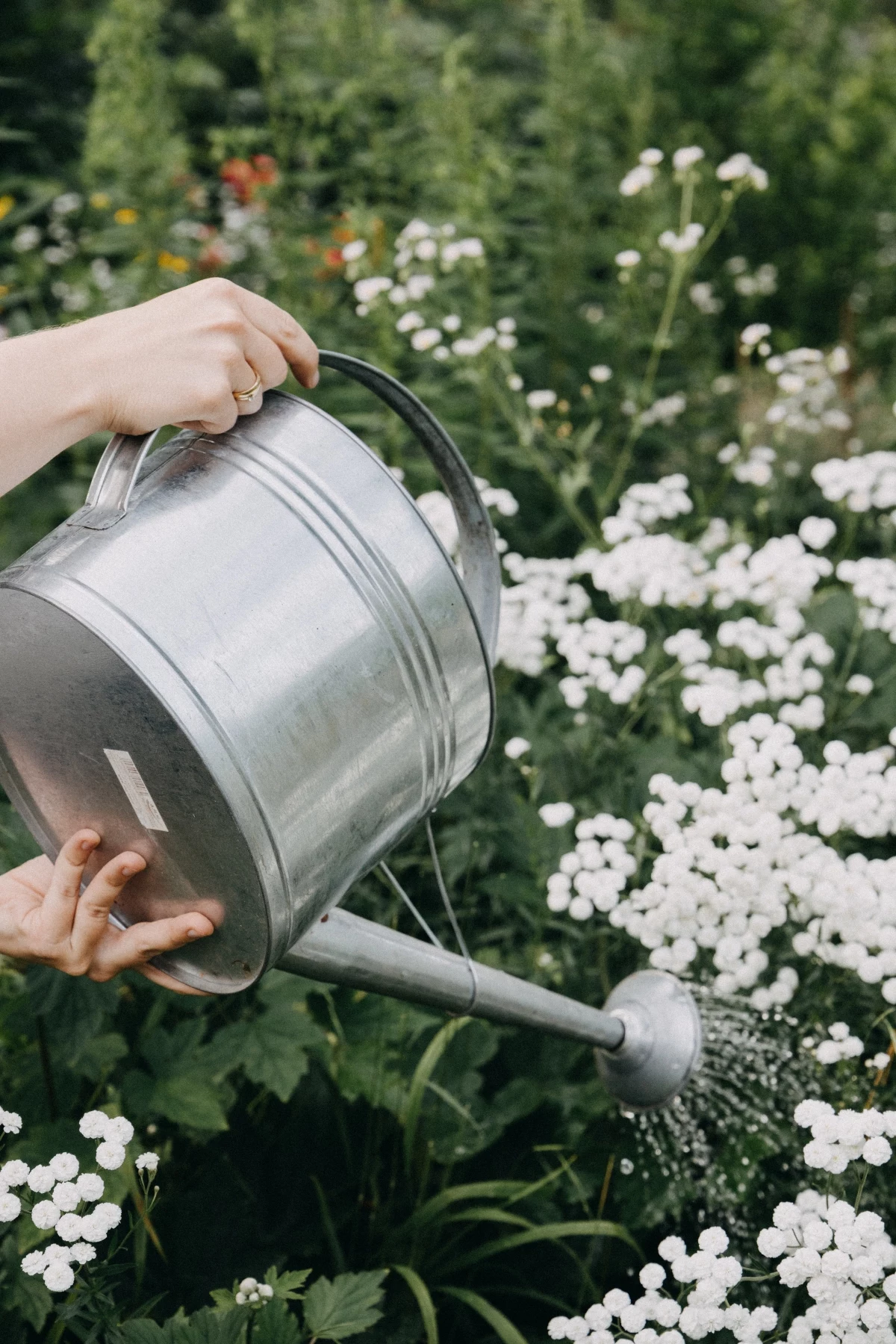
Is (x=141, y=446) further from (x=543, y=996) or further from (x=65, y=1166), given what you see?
(x=543, y=996)

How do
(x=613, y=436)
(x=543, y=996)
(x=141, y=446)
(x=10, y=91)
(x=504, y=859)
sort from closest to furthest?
(x=141, y=446)
(x=543, y=996)
(x=504, y=859)
(x=613, y=436)
(x=10, y=91)

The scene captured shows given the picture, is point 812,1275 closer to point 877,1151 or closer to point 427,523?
point 877,1151

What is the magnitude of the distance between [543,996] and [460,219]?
1648mm

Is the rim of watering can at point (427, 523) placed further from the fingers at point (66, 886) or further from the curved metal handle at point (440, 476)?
the fingers at point (66, 886)

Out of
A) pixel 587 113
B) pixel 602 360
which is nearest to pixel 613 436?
pixel 602 360

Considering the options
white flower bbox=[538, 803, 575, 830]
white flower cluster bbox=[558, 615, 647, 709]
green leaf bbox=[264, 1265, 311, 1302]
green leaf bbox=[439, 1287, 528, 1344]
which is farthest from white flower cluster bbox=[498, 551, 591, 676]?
green leaf bbox=[264, 1265, 311, 1302]

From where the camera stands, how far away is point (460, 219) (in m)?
2.32

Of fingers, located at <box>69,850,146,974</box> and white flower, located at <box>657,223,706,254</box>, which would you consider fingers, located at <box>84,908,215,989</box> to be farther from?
white flower, located at <box>657,223,706,254</box>

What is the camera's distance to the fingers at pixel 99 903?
2.98 feet

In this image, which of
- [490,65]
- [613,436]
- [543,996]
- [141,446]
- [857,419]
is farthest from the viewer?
[490,65]

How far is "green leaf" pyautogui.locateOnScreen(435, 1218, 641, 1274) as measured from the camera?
1.30 m

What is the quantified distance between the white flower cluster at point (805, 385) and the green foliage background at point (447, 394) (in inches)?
10.6

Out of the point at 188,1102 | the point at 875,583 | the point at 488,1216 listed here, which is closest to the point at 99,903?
the point at 188,1102

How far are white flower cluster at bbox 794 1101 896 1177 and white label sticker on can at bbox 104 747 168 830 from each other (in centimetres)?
58
